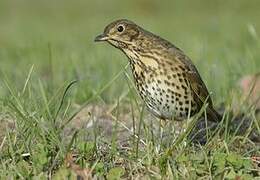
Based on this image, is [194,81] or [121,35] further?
[194,81]

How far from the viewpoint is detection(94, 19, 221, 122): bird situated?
5676 millimetres

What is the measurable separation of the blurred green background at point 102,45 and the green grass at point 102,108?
0.03 m

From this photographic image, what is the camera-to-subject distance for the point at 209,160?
15.4ft

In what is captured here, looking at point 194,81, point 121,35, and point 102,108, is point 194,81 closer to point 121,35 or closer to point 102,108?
point 121,35

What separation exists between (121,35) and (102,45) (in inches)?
312

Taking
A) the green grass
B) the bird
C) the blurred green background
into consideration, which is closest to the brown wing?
the bird

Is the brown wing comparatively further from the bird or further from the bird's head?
the bird's head

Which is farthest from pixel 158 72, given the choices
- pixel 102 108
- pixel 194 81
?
pixel 102 108

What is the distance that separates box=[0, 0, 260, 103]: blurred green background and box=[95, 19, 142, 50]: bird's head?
523mm

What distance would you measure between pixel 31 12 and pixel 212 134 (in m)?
18.4

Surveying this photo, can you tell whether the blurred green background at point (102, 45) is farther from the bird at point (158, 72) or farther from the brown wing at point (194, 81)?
the brown wing at point (194, 81)

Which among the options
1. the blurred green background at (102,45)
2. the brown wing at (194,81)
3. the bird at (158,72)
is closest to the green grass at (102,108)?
the blurred green background at (102,45)

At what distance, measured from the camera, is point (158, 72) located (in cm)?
568

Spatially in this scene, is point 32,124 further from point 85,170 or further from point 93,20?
point 93,20
